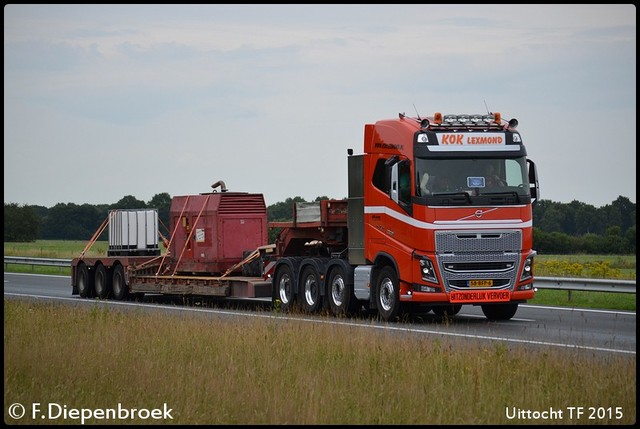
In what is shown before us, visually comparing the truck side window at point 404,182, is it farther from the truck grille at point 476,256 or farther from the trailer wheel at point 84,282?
the trailer wheel at point 84,282

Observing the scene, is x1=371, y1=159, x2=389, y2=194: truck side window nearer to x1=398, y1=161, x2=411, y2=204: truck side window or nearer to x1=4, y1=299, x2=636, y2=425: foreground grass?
x1=398, y1=161, x2=411, y2=204: truck side window

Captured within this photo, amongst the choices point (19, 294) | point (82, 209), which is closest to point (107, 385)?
point (19, 294)

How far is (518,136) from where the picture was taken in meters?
21.9

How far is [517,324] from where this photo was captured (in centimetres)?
2175

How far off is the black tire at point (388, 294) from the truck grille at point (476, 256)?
1.04 meters

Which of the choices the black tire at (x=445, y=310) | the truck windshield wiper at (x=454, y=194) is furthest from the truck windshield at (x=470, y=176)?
the black tire at (x=445, y=310)

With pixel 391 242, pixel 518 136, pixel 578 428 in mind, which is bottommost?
pixel 578 428

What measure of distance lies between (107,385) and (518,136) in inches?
450

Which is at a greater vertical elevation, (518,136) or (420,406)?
(518,136)

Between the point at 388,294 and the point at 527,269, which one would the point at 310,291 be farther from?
the point at 527,269

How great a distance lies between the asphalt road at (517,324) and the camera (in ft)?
59.1

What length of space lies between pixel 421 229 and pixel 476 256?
1.12 meters

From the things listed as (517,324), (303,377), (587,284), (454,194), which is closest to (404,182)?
(454,194)

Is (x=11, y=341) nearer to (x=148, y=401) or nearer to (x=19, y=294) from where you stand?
(x=148, y=401)
